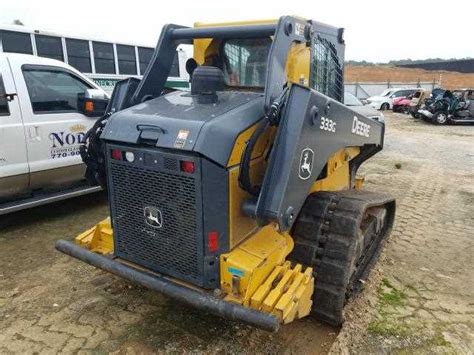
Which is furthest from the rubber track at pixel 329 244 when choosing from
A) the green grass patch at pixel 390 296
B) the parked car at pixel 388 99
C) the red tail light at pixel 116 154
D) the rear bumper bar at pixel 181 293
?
the parked car at pixel 388 99

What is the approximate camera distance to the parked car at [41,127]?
4859 mm

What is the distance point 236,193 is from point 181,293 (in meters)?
0.73

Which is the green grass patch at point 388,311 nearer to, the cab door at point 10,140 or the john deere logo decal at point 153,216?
the john deere logo decal at point 153,216

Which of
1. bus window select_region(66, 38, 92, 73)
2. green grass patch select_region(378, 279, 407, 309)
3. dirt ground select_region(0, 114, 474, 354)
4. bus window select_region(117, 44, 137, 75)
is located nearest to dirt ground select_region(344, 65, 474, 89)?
bus window select_region(117, 44, 137, 75)

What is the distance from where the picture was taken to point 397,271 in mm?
4234

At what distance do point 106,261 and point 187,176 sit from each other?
1.00m

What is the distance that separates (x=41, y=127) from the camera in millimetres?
5109

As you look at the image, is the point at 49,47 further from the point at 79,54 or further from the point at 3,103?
the point at 3,103

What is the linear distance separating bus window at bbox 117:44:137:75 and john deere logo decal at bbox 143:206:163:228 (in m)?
10.7

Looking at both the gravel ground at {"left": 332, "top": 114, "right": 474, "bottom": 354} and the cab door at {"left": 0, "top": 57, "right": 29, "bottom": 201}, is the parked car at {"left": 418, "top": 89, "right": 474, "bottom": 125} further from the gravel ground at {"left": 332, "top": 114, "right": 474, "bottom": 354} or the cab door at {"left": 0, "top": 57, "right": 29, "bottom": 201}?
the cab door at {"left": 0, "top": 57, "right": 29, "bottom": 201}

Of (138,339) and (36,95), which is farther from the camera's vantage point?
(36,95)

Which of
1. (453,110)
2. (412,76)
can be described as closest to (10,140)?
(453,110)

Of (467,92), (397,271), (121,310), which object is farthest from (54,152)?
(467,92)

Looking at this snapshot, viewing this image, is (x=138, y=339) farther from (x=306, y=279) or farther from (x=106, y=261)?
(x=306, y=279)
